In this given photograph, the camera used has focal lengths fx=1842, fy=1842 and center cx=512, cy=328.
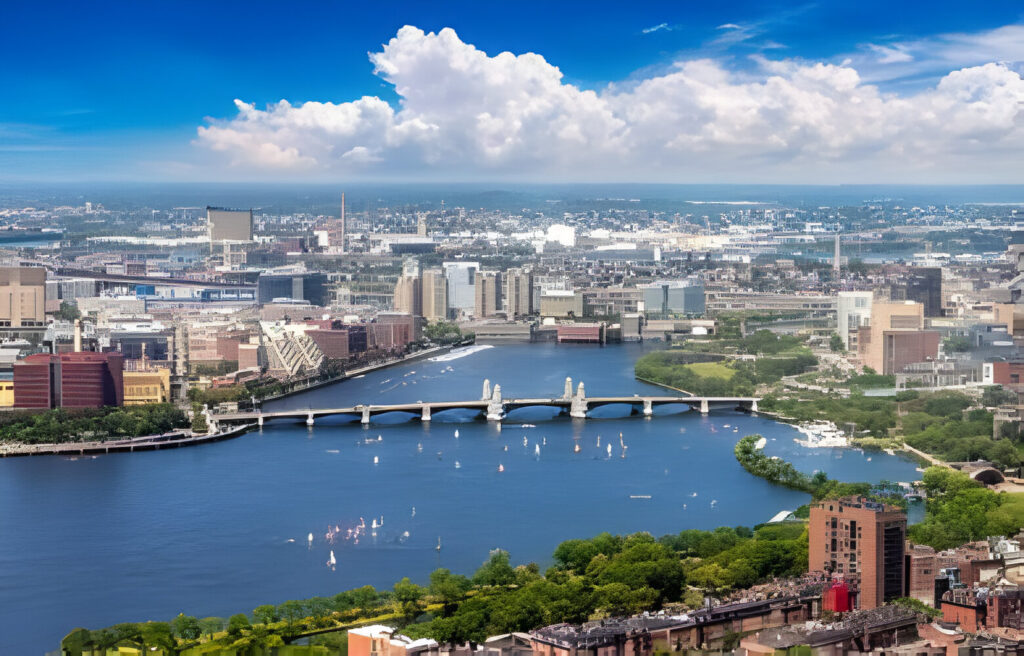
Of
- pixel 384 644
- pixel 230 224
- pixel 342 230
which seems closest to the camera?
pixel 384 644

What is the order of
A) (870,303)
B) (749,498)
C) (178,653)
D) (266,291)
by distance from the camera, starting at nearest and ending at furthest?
(178,653) < (749,498) < (870,303) < (266,291)

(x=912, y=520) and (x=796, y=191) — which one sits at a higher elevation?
(x=796, y=191)

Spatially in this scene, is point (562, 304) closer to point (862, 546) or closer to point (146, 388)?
point (146, 388)

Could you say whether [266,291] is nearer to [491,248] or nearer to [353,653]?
[491,248]

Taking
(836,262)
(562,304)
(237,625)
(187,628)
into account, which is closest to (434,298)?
(562,304)

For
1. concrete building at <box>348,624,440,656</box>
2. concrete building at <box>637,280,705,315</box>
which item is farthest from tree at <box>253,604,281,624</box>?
concrete building at <box>637,280,705,315</box>

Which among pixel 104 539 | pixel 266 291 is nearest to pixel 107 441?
pixel 104 539

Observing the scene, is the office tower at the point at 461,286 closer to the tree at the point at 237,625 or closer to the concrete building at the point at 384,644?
the tree at the point at 237,625
